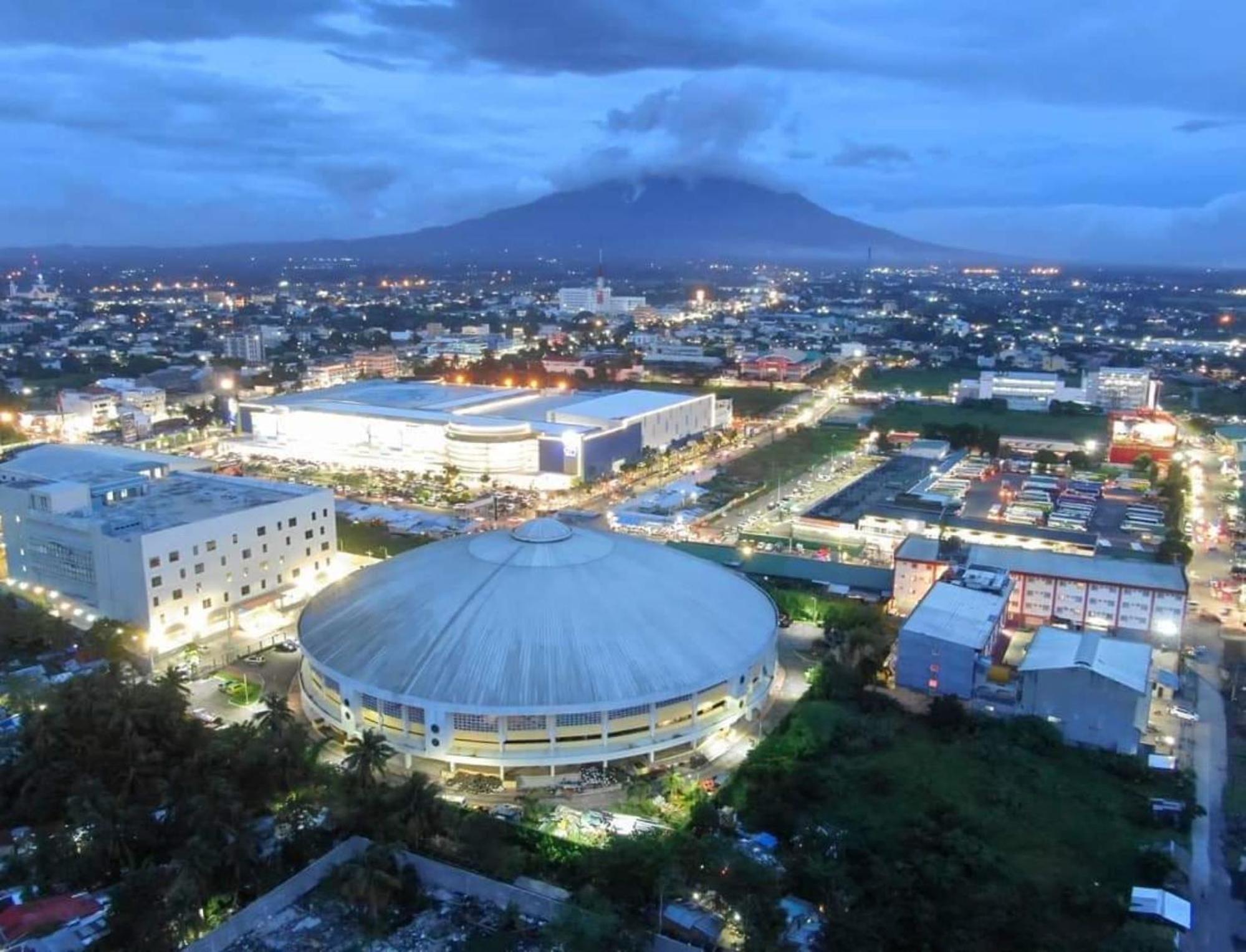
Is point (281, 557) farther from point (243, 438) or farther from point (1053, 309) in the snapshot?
point (1053, 309)

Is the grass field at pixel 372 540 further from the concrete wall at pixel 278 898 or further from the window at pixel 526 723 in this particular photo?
the concrete wall at pixel 278 898

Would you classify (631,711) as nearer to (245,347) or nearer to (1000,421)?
(1000,421)

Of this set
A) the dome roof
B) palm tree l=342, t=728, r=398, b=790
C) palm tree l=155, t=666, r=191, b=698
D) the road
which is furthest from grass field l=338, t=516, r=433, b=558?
the road

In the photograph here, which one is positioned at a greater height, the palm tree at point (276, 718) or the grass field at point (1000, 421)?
the palm tree at point (276, 718)

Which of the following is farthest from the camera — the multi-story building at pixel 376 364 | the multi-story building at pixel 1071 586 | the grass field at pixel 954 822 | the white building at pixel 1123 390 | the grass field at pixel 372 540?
the multi-story building at pixel 376 364

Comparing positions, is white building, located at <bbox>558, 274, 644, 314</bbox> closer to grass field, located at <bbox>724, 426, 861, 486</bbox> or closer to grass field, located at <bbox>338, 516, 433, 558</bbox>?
grass field, located at <bbox>724, 426, 861, 486</bbox>

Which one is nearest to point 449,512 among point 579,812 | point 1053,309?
point 579,812

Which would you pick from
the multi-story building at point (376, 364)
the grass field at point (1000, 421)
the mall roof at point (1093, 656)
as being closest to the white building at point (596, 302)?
the multi-story building at point (376, 364)
